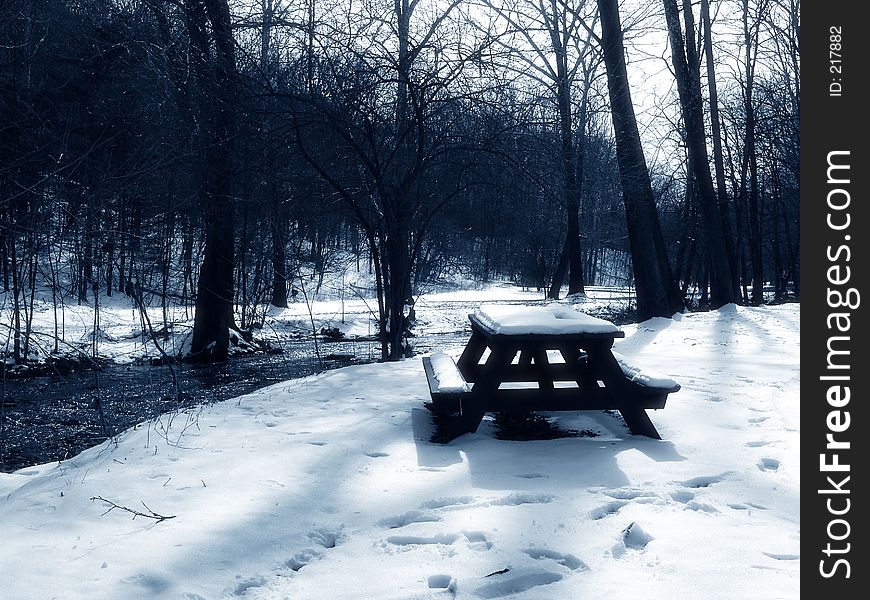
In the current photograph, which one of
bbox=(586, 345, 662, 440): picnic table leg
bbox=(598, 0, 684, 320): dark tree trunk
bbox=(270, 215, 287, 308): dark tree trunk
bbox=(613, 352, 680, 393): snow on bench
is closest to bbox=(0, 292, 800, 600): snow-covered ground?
bbox=(586, 345, 662, 440): picnic table leg

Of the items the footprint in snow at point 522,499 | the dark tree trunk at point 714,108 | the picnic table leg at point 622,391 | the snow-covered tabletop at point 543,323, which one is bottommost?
the footprint in snow at point 522,499

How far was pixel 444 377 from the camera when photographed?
4.88 metres

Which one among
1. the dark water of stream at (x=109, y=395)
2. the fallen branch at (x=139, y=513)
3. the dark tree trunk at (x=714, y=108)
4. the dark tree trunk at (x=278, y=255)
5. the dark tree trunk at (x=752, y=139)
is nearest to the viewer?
the fallen branch at (x=139, y=513)

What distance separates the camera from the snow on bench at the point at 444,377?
14.8 ft

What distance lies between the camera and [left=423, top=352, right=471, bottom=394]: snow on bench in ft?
14.8

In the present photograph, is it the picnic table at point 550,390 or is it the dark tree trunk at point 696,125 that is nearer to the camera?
the picnic table at point 550,390

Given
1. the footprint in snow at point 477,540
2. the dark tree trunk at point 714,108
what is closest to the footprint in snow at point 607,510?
the footprint in snow at point 477,540

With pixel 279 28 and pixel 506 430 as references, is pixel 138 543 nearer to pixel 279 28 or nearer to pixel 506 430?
pixel 506 430

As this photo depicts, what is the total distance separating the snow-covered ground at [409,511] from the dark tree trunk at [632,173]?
776 cm

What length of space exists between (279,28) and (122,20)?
337cm

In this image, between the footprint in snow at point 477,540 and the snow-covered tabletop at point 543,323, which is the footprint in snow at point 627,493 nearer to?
the footprint in snow at point 477,540

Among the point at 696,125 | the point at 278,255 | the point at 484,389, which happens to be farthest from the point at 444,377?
the point at 696,125

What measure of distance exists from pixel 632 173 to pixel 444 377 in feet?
31.0

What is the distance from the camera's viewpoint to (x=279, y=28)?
8.91 meters
